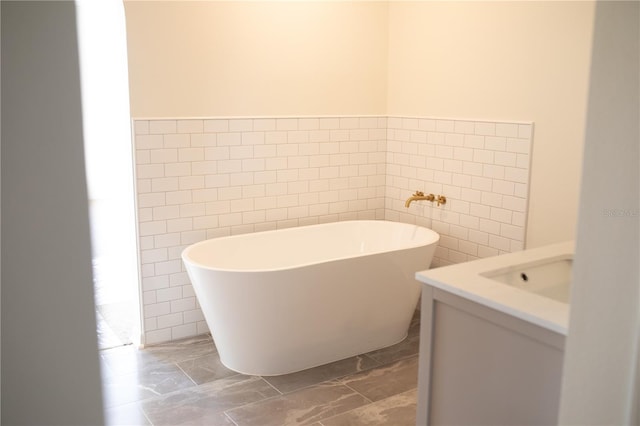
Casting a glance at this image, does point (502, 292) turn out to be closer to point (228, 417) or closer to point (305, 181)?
point (228, 417)

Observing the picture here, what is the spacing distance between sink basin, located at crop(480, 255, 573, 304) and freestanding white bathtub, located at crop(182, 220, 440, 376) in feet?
4.42

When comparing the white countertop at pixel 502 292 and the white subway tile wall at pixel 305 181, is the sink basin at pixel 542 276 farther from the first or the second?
the white subway tile wall at pixel 305 181

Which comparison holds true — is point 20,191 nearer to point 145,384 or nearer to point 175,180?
point 145,384

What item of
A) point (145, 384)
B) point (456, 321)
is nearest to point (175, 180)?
point (145, 384)

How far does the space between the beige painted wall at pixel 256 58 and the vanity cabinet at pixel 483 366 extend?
99.9 inches

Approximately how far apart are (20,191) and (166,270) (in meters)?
3.73

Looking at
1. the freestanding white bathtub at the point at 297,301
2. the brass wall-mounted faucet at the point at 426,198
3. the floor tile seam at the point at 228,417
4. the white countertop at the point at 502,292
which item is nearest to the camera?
the white countertop at the point at 502,292

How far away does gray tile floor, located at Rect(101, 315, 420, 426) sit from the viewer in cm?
332

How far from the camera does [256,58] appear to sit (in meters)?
4.50

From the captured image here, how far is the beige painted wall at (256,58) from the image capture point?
4.09 m

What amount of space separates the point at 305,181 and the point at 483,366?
2847mm

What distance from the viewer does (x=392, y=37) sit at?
508cm

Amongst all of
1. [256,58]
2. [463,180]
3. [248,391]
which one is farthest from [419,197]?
[248,391]

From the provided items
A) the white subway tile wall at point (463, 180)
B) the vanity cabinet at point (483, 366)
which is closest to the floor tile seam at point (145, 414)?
the vanity cabinet at point (483, 366)
